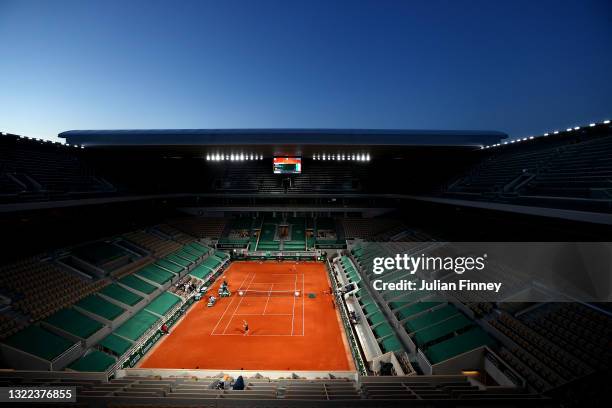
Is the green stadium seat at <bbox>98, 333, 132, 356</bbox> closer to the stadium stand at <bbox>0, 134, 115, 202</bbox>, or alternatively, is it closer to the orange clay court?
the orange clay court

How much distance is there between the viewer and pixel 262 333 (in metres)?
17.4

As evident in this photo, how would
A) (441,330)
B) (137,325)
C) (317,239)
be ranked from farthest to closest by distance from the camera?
1. (317,239)
2. (137,325)
3. (441,330)

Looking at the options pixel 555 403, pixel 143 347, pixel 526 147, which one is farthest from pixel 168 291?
pixel 526 147

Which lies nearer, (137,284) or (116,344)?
(116,344)

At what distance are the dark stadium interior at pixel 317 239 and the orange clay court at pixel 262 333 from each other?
1383 millimetres

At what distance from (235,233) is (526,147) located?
3401cm

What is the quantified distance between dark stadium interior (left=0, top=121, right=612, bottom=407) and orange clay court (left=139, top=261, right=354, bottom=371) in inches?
54.4

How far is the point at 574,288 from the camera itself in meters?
13.3

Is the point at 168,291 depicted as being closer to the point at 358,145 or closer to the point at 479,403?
the point at 479,403

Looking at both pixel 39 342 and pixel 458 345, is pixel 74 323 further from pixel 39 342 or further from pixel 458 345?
pixel 458 345

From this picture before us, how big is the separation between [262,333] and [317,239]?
62.3ft

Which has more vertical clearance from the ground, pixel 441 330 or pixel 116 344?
pixel 441 330

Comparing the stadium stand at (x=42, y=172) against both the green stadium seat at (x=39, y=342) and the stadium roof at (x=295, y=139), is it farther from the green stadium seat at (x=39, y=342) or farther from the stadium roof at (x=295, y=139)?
the green stadium seat at (x=39, y=342)

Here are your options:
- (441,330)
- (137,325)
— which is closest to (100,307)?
(137,325)
